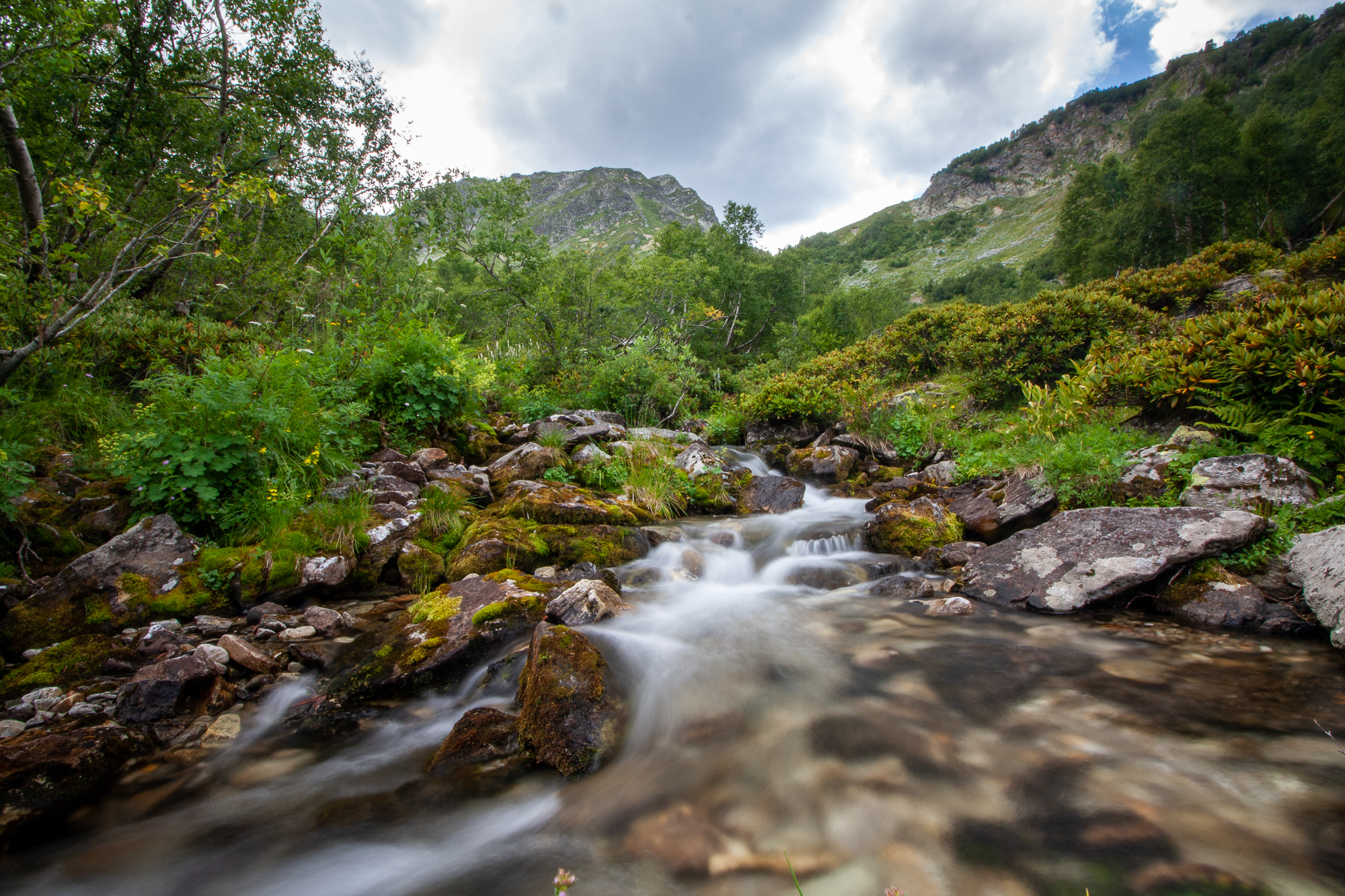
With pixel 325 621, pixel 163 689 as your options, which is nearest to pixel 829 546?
pixel 325 621

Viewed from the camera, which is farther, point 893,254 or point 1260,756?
point 893,254

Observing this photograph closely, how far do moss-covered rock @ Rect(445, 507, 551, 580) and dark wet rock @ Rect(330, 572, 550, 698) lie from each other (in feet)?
2.06

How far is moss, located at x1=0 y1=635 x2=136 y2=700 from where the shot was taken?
3350 millimetres

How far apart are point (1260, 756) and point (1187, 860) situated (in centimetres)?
105

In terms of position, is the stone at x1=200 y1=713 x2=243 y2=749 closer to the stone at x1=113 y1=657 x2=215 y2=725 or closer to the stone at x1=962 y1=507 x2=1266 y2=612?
the stone at x1=113 y1=657 x2=215 y2=725

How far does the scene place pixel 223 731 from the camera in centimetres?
328

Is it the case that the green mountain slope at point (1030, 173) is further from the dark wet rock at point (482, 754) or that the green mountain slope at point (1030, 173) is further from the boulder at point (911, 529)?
the dark wet rock at point (482, 754)

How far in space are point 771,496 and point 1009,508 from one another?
3.71 metres

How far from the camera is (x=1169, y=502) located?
5.02 m

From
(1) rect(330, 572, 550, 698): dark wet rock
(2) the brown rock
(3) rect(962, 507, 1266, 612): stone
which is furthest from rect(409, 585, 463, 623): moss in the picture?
(3) rect(962, 507, 1266, 612): stone

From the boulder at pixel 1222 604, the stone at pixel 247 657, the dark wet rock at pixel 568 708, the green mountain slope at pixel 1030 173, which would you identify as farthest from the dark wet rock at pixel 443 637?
the green mountain slope at pixel 1030 173

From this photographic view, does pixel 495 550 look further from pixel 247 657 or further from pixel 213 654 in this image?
pixel 213 654

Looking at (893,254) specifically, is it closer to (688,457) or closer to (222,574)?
(688,457)

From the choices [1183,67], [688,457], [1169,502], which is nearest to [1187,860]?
[1169,502]
